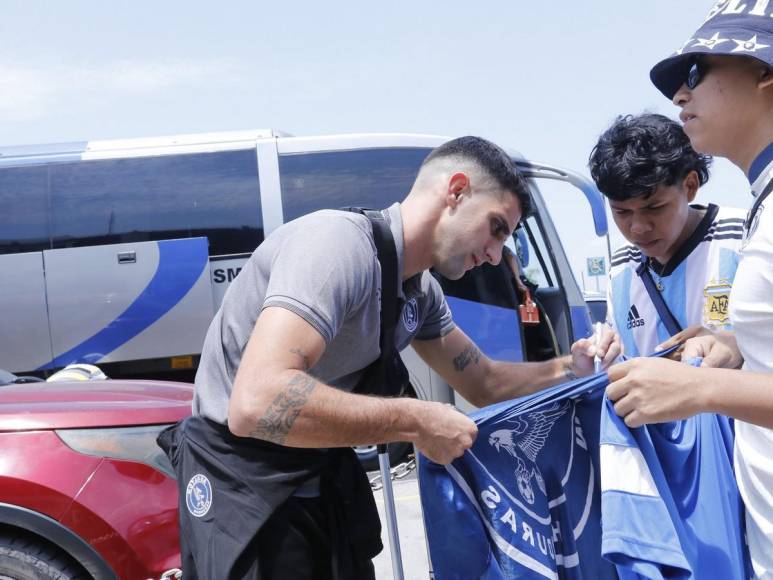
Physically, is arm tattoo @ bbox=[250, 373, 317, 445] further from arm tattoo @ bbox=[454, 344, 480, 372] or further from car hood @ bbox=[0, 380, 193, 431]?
car hood @ bbox=[0, 380, 193, 431]

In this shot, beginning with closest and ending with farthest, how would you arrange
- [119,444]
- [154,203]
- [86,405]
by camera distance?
[119,444], [86,405], [154,203]

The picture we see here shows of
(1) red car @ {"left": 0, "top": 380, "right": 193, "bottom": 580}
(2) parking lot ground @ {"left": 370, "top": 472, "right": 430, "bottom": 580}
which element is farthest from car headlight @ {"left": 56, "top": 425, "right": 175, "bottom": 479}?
(2) parking lot ground @ {"left": 370, "top": 472, "right": 430, "bottom": 580}

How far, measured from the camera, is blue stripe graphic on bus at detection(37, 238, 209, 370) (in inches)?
285

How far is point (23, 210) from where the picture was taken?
739 centimetres

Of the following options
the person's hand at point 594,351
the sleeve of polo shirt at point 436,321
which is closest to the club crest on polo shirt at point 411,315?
the sleeve of polo shirt at point 436,321

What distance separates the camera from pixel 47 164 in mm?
7527

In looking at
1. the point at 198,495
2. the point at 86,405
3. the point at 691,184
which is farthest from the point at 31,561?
the point at 691,184

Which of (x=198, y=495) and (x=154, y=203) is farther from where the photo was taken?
(x=154, y=203)

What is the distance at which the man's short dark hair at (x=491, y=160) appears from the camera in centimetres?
218

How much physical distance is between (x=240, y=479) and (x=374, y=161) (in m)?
5.87

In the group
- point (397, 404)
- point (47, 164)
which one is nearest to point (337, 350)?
point (397, 404)

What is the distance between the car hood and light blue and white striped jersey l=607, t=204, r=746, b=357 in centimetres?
169

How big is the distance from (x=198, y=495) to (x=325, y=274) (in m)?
0.64

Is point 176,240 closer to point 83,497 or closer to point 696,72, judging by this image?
point 83,497
